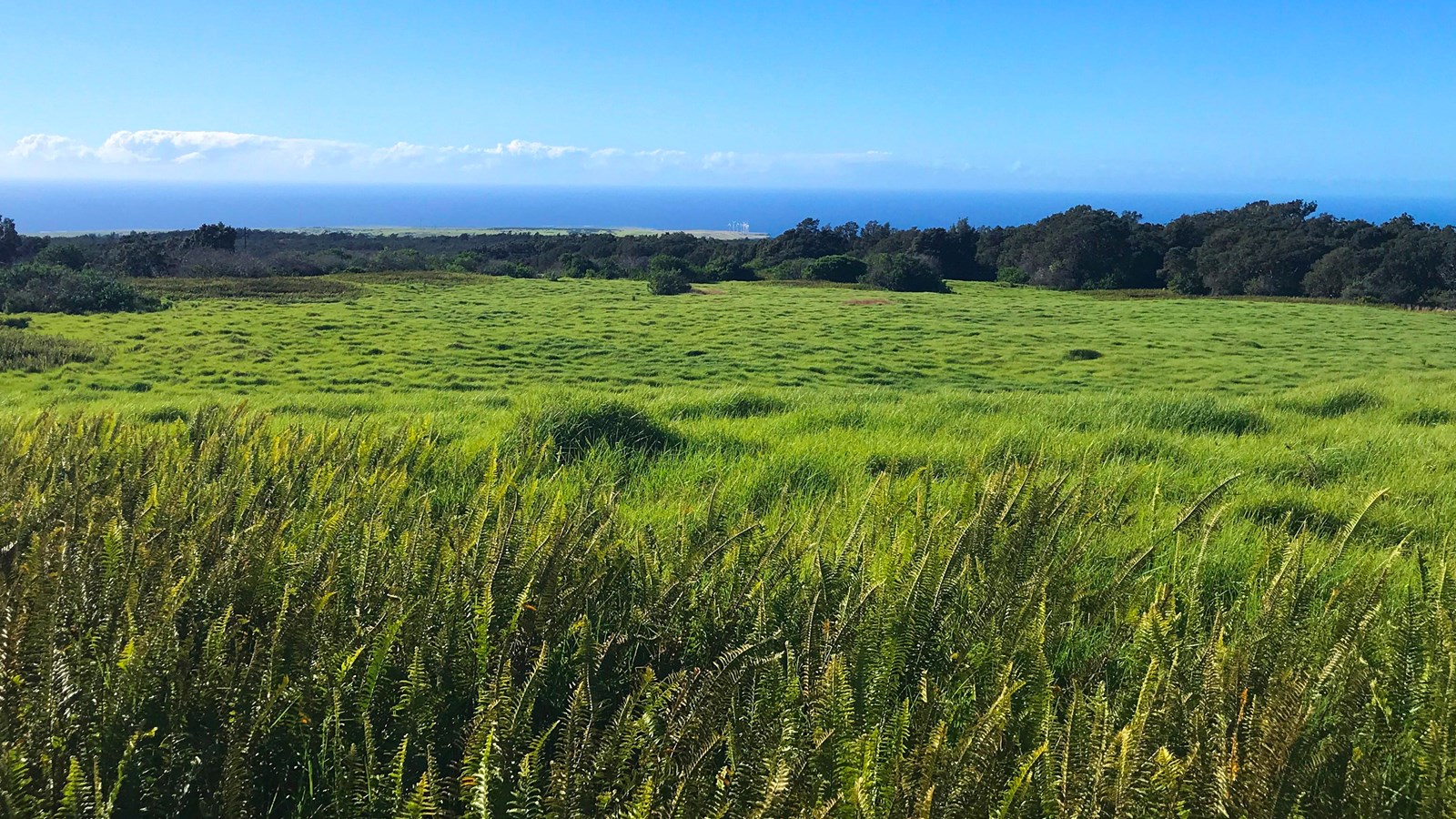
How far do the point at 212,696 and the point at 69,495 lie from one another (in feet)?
5.24

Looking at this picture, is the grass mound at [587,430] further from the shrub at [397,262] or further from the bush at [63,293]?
the shrub at [397,262]

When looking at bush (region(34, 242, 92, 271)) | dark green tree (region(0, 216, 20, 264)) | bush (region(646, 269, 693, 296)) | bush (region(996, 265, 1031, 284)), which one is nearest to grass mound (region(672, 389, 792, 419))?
bush (region(646, 269, 693, 296))

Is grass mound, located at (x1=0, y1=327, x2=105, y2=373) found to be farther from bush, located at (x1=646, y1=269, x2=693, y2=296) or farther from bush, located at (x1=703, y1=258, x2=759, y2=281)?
bush, located at (x1=703, y1=258, x2=759, y2=281)

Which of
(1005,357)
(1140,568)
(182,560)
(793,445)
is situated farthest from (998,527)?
(1005,357)

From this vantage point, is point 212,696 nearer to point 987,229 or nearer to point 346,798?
point 346,798

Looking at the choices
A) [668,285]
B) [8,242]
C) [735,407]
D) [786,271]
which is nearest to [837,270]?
[786,271]

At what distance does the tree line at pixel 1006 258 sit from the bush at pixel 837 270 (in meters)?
0.07

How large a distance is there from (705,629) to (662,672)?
164mm

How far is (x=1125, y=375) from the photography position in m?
17.0

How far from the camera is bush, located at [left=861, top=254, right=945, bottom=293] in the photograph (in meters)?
39.8

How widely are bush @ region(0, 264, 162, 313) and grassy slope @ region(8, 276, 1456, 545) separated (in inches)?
52.7

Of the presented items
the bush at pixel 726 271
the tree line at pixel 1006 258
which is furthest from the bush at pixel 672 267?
the bush at pixel 726 271

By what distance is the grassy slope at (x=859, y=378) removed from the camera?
4.77 m

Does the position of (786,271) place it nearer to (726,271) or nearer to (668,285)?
(726,271)
